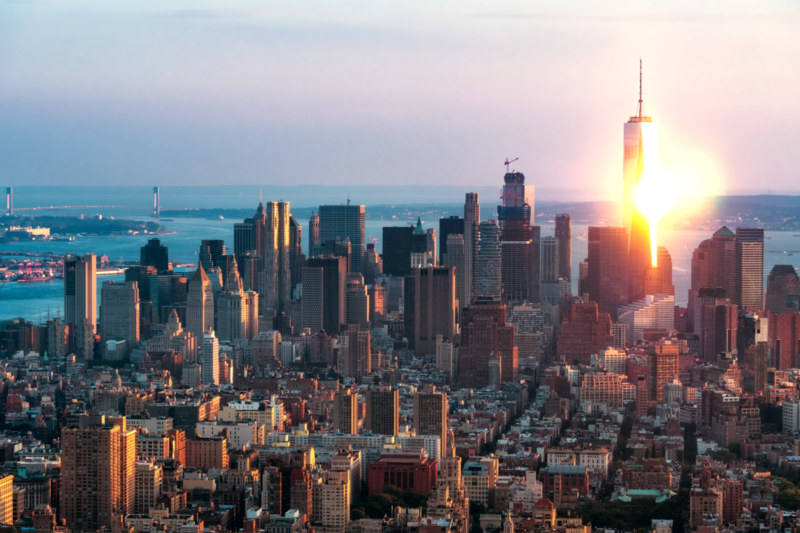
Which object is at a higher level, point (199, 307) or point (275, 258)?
point (275, 258)

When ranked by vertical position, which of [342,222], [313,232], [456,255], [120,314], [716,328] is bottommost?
[716,328]

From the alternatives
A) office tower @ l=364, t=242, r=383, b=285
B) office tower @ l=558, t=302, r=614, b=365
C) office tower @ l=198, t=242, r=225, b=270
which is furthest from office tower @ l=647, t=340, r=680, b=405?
office tower @ l=198, t=242, r=225, b=270

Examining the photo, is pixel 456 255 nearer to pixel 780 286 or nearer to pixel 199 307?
pixel 199 307

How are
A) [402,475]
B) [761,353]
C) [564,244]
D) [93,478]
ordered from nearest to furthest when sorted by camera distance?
[93,478], [402,475], [761,353], [564,244]

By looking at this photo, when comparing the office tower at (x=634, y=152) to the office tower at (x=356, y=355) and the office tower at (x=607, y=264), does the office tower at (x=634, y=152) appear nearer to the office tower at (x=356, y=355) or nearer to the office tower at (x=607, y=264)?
the office tower at (x=607, y=264)

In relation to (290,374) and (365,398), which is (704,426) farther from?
(290,374)

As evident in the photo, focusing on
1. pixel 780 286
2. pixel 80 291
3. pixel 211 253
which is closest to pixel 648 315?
pixel 780 286
